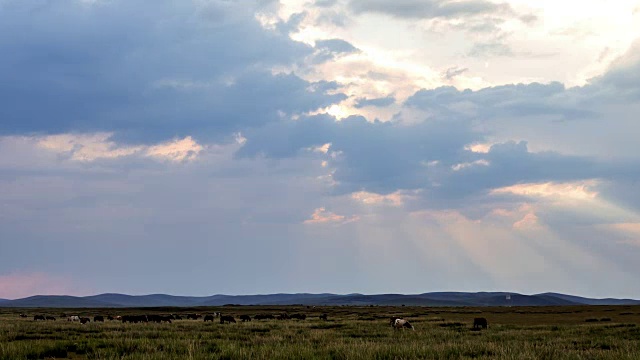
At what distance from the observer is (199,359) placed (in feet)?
55.3

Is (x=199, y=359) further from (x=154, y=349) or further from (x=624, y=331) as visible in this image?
(x=624, y=331)

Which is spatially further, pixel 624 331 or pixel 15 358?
pixel 624 331

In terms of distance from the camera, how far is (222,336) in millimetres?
30891

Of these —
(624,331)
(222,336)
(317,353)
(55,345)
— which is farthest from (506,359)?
(624,331)

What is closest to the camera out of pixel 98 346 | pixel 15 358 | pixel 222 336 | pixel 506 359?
pixel 506 359

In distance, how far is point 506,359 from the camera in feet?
53.3

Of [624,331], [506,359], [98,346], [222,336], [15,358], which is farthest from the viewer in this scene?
[624,331]

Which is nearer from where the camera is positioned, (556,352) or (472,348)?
(556,352)

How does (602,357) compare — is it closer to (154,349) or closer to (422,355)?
(422,355)

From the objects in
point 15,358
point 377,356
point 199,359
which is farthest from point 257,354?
point 15,358

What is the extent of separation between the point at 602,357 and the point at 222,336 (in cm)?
1944

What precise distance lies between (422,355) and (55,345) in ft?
44.6

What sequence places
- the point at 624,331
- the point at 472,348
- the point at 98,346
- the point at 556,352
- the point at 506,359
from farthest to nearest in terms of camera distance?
1. the point at 624,331
2. the point at 98,346
3. the point at 472,348
4. the point at 556,352
5. the point at 506,359

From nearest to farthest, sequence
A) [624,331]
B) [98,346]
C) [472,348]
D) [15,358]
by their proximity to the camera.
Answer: [15,358], [472,348], [98,346], [624,331]
